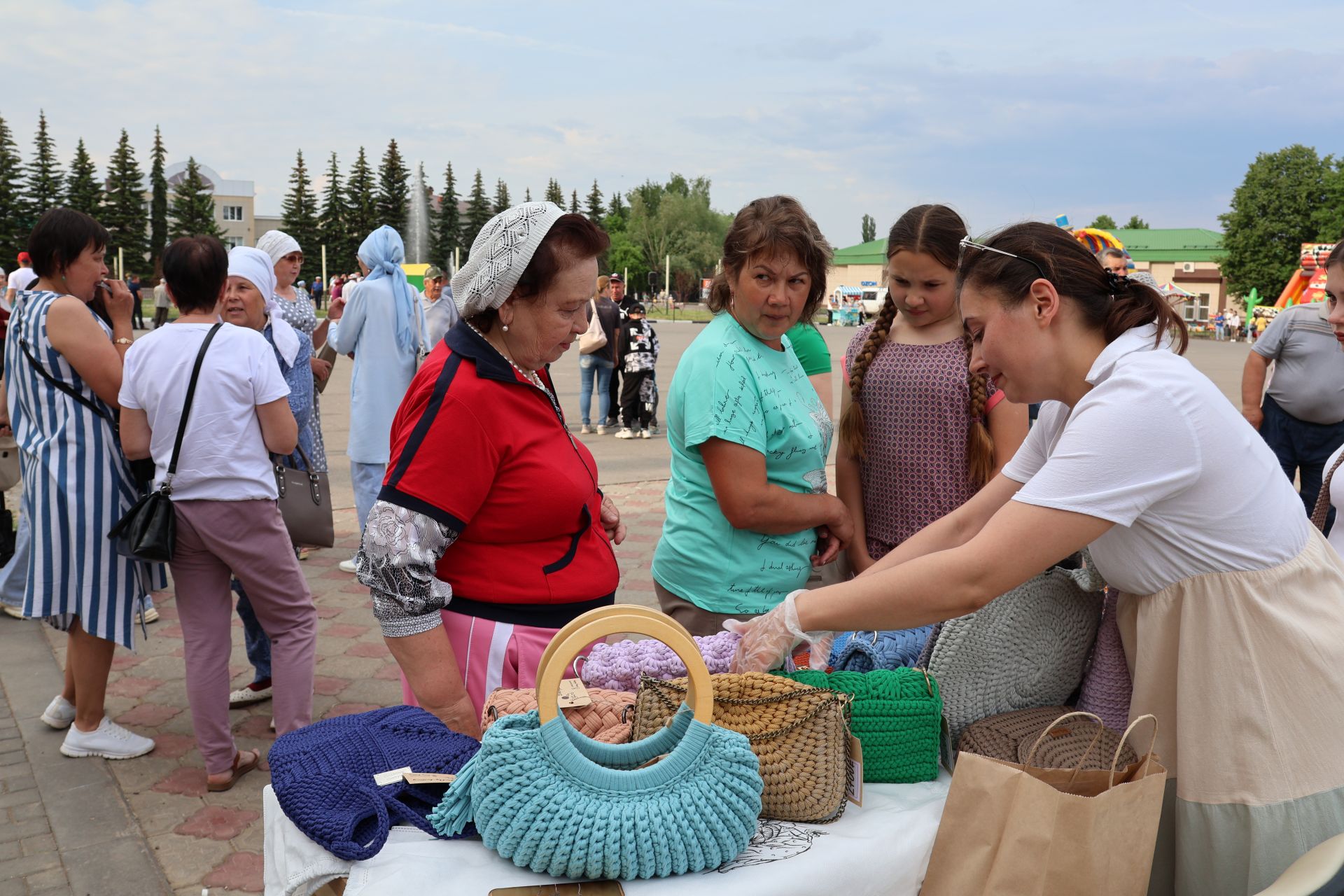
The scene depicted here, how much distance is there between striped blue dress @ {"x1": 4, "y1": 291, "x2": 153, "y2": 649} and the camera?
3709 mm

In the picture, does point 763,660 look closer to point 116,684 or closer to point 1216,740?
point 1216,740

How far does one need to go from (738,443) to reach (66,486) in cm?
274

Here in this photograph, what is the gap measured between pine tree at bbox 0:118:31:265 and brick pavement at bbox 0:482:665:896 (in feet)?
211

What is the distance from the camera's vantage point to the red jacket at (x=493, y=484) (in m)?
2.08

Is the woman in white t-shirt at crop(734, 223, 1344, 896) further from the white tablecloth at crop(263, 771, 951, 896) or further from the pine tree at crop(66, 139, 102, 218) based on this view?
the pine tree at crop(66, 139, 102, 218)

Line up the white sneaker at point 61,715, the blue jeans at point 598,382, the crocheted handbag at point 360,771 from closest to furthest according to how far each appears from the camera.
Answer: the crocheted handbag at point 360,771, the white sneaker at point 61,715, the blue jeans at point 598,382

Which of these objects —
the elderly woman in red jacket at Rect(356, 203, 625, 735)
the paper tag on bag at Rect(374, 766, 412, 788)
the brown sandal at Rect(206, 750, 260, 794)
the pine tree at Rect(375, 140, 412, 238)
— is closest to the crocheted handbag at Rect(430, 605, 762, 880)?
the paper tag on bag at Rect(374, 766, 412, 788)

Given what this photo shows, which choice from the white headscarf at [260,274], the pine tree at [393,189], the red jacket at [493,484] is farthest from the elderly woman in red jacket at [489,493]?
the pine tree at [393,189]

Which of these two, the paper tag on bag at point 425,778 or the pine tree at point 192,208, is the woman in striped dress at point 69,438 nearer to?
the paper tag on bag at point 425,778

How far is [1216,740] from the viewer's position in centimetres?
169

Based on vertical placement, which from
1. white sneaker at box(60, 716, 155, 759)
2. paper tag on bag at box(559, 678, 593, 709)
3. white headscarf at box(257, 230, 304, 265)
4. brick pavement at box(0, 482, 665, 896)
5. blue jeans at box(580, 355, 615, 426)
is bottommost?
brick pavement at box(0, 482, 665, 896)

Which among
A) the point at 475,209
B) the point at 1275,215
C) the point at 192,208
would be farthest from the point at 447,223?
the point at 1275,215

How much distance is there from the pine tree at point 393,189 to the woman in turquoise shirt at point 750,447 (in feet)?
257

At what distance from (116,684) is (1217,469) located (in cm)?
491
